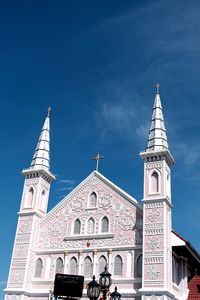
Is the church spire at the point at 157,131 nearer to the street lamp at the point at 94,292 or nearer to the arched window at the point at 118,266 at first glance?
the arched window at the point at 118,266

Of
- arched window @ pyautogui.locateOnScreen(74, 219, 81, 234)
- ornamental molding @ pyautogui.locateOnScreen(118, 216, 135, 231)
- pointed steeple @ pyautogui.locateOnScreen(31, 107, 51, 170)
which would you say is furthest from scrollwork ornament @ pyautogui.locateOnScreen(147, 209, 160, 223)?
pointed steeple @ pyautogui.locateOnScreen(31, 107, 51, 170)

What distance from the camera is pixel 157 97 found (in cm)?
3156

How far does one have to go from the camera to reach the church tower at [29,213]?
89.9 feet

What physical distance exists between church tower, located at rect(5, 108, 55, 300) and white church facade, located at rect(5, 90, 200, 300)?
0.21 feet

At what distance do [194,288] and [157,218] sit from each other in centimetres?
725

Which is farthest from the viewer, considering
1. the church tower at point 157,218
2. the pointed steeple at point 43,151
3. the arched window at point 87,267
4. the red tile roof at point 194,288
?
the pointed steeple at point 43,151

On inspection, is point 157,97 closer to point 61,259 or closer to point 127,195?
point 127,195

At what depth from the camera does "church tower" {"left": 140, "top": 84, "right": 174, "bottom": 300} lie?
23.4 metres

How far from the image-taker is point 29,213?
2955cm

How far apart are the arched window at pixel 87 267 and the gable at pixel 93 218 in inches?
36.9

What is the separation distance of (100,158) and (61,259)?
744cm

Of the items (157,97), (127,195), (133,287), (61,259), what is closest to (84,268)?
(61,259)

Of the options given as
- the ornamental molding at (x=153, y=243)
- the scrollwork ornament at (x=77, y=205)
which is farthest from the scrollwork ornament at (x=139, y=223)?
the scrollwork ornament at (x=77, y=205)

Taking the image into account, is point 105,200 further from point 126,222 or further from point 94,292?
point 94,292
